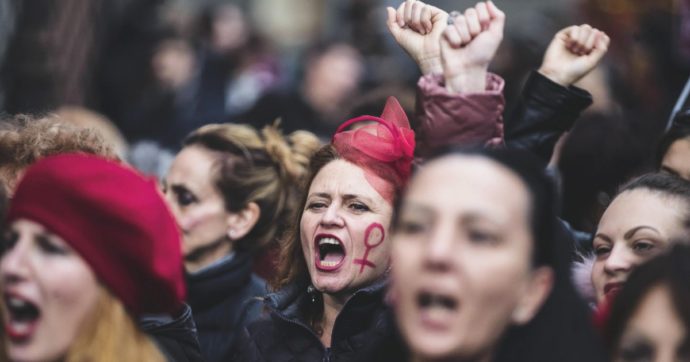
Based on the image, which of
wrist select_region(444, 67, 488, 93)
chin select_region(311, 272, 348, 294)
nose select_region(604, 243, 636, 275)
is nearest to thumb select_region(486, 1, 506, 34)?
wrist select_region(444, 67, 488, 93)

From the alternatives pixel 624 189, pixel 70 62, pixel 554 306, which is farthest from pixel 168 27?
pixel 554 306

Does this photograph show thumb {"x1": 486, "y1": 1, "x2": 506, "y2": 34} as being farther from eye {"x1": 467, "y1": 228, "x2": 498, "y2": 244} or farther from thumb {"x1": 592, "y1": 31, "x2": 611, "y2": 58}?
eye {"x1": 467, "y1": 228, "x2": 498, "y2": 244}

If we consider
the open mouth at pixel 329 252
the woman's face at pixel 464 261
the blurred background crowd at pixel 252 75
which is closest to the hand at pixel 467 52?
→ the woman's face at pixel 464 261

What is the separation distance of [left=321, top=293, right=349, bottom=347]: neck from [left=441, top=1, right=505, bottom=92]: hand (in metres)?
1.18

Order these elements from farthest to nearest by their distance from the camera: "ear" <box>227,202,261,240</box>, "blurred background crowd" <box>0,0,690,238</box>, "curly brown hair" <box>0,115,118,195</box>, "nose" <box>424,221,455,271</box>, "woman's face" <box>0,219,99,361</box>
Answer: "blurred background crowd" <box>0,0,690,238</box>
"ear" <box>227,202,261,240</box>
"curly brown hair" <box>0,115,118,195</box>
"woman's face" <box>0,219,99,361</box>
"nose" <box>424,221,455,271</box>

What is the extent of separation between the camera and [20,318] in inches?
134

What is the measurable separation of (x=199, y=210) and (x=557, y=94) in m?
1.86

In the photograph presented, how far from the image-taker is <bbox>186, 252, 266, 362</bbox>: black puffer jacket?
5203mm

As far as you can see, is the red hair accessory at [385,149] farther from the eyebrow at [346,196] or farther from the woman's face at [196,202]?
the woman's face at [196,202]

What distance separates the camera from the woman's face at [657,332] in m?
3.06

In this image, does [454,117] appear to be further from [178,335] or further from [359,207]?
[178,335]

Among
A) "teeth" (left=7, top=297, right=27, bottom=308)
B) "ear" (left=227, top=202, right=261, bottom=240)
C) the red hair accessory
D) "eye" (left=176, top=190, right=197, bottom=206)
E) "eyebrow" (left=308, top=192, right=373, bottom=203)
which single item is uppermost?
"teeth" (left=7, top=297, right=27, bottom=308)

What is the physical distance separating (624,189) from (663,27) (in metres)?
4.56

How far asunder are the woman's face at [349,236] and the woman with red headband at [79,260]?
114 centimetres
